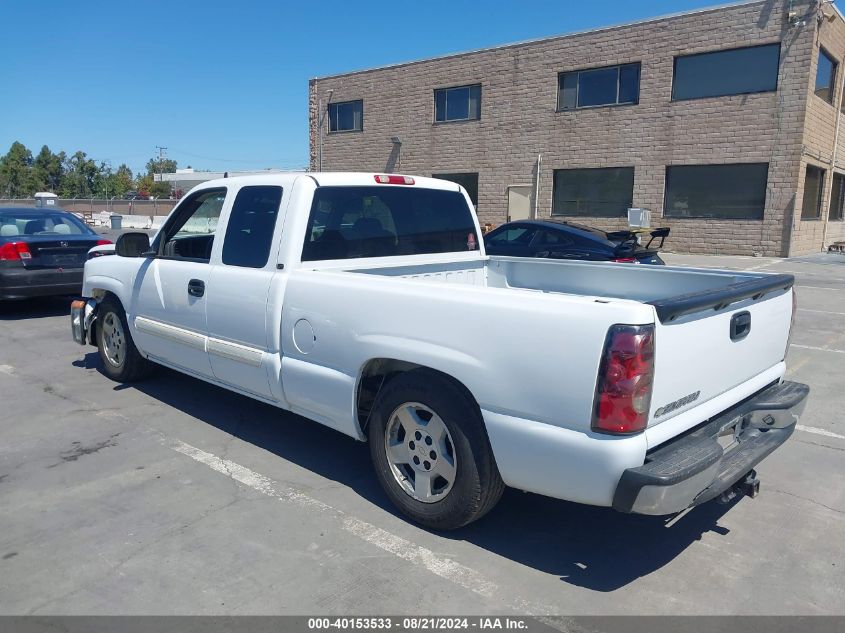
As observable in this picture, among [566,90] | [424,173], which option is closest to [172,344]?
[566,90]

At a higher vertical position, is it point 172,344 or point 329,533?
point 172,344

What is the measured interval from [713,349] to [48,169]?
277 ft

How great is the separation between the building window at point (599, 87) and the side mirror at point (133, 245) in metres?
19.3

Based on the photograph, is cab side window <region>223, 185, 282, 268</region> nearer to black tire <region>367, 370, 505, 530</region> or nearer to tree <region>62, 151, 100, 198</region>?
black tire <region>367, 370, 505, 530</region>

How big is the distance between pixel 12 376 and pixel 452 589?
5.53m

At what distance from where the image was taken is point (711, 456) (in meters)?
3.00

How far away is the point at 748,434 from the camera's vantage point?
352 cm

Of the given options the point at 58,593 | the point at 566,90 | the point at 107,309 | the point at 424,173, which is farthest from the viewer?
the point at 424,173

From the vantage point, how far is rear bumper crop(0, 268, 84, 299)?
9125 mm

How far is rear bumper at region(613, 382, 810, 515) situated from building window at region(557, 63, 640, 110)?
64.7 feet

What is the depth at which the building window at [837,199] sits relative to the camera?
79.5 ft

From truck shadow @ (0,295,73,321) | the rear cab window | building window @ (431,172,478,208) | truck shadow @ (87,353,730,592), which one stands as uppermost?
building window @ (431,172,478,208)

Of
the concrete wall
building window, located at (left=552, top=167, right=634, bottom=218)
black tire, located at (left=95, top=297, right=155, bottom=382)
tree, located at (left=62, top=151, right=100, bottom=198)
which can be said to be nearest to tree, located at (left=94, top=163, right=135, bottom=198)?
tree, located at (left=62, top=151, right=100, bottom=198)
